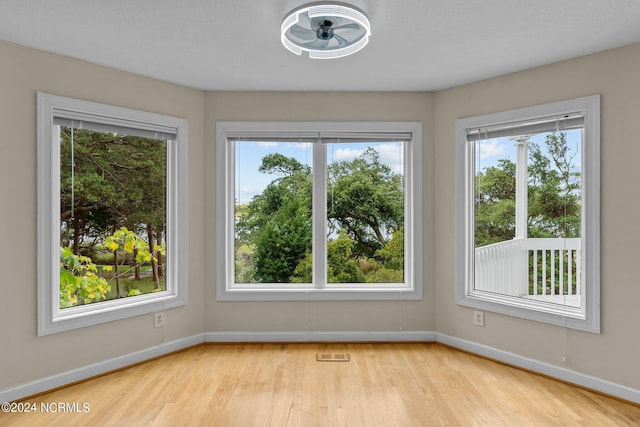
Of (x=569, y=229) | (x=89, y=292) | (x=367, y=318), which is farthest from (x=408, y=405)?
(x=89, y=292)

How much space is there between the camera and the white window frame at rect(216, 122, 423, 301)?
12.0 ft

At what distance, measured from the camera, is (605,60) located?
2697mm

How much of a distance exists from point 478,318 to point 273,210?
2.06m

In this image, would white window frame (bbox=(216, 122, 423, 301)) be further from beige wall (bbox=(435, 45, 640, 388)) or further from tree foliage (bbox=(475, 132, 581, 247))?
beige wall (bbox=(435, 45, 640, 388))

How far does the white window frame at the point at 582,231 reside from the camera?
2.74 metres

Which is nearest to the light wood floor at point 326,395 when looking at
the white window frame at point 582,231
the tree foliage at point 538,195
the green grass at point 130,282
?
the white window frame at point 582,231

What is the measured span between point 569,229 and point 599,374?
1025 millimetres

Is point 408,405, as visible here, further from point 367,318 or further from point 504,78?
point 504,78

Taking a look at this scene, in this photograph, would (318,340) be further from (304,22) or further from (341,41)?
(304,22)

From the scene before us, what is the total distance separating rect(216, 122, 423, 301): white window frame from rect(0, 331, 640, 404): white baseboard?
0.35 m

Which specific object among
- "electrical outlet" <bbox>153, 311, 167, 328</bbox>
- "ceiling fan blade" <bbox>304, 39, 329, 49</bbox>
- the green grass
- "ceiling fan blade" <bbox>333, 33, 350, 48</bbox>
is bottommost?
"electrical outlet" <bbox>153, 311, 167, 328</bbox>

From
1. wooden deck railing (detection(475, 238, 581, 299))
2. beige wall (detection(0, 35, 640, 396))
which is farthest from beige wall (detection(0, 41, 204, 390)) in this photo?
wooden deck railing (detection(475, 238, 581, 299))

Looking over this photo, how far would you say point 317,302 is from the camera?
3.70m

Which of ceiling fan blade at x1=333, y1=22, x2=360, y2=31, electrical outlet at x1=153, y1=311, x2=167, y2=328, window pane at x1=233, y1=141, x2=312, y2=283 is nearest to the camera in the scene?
ceiling fan blade at x1=333, y1=22, x2=360, y2=31
